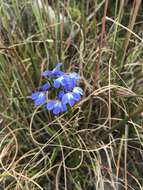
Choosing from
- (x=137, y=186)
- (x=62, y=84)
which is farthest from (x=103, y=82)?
(x=137, y=186)

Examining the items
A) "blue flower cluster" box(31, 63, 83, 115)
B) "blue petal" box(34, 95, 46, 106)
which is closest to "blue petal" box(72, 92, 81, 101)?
"blue flower cluster" box(31, 63, 83, 115)

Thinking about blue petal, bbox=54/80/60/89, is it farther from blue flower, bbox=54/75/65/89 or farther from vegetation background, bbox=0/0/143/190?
→ vegetation background, bbox=0/0/143/190

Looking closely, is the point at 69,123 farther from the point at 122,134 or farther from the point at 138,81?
the point at 138,81

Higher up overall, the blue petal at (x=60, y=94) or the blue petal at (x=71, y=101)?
the blue petal at (x=60, y=94)

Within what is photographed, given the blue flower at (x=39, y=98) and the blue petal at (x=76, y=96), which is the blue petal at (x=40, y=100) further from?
the blue petal at (x=76, y=96)

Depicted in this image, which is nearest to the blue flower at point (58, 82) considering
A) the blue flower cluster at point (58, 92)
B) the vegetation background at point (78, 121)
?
the blue flower cluster at point (58, 92)

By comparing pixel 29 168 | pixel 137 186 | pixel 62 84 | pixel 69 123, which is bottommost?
pixel 137 186

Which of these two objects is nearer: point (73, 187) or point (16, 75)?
point (73, 187)

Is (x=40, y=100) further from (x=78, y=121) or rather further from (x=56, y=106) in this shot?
(x=78, y=121)
